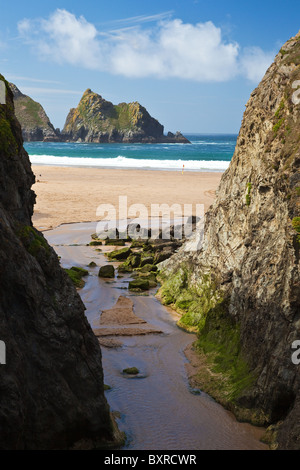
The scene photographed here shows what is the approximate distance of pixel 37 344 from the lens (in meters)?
8.50

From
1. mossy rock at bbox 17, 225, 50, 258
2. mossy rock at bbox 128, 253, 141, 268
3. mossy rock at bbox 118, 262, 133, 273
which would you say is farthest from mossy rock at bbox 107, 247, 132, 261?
mossy rock at bbox 17, 225, 50, 258

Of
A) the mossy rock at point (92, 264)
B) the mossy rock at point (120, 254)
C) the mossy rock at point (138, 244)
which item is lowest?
the mossy rock at point (92, 264)

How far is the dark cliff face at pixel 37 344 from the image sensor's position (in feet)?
26.0

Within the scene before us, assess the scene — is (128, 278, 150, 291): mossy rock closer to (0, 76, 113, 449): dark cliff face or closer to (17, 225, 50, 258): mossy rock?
(0, 76, 113, 449): dark cliff face

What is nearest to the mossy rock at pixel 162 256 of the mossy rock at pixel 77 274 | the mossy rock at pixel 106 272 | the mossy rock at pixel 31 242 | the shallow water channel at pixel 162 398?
the mossy rock at pixel 106 272

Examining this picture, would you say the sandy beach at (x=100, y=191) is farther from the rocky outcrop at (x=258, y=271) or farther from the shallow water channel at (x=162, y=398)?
the shallow water channel at (x=162, y=398)

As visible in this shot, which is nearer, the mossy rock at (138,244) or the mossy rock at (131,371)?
the mossy rock at (131,371)

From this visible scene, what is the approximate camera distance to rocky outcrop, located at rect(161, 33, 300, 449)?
1036 cm

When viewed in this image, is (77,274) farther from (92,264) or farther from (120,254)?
(120,254)

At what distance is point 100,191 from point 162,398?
39978mm

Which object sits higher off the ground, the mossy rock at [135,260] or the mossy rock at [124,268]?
the mossy rock at [135,260]

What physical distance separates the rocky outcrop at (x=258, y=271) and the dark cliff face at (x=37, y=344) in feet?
11.5

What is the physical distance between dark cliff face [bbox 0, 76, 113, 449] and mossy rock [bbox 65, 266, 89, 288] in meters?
Result: 10.5

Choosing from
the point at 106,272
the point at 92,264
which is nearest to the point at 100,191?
the point at 92,264
